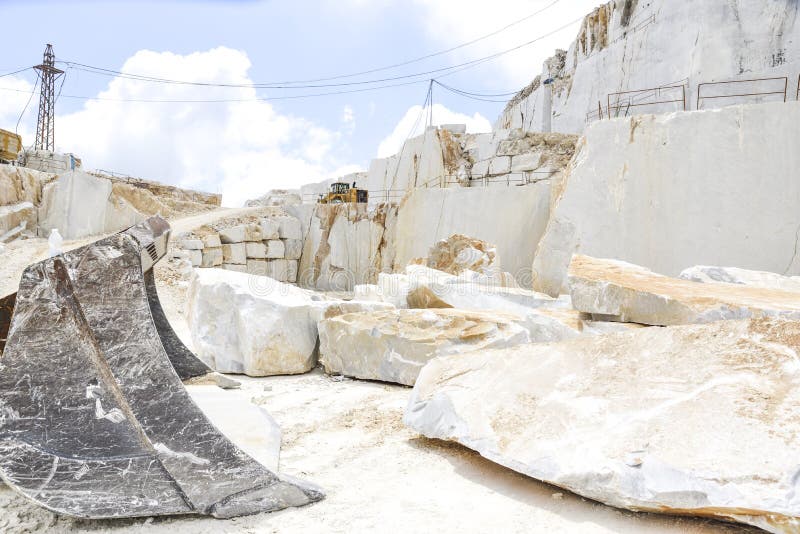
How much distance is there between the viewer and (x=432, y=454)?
2.30 m

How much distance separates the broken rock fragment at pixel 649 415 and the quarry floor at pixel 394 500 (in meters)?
0.10

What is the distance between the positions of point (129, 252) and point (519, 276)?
769cm

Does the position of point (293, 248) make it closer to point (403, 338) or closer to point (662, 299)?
point (403, 338)

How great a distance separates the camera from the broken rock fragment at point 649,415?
151 centimetres

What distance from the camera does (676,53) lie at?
Answer: 14.5 metres

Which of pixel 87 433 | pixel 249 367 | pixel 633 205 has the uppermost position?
pixel 633 205

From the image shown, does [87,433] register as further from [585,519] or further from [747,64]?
[747,64]

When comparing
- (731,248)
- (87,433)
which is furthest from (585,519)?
(731,248)

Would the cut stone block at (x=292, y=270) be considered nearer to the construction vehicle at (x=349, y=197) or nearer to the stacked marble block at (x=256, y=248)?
the stacked marble block at (x=256, y=248)

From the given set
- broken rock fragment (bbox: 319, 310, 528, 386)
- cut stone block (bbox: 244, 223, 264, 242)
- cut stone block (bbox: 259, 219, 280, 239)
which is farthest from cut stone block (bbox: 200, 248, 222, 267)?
broken rock fragment (bbox: 319, 310, 528, 386)

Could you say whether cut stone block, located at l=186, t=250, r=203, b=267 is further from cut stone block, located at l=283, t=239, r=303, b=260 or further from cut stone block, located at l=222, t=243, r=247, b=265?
cut stone block, located at l=283, t=239, r=303, b=260

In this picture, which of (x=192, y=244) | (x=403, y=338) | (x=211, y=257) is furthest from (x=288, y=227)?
(x=403, y=338)

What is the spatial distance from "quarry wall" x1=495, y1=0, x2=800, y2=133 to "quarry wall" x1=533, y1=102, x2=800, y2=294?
5952 millimetres

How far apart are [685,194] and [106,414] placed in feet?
22.5
